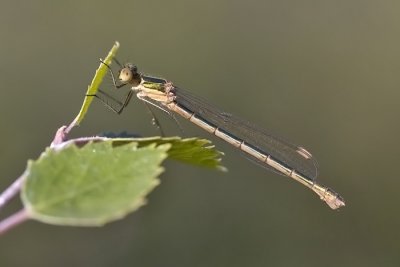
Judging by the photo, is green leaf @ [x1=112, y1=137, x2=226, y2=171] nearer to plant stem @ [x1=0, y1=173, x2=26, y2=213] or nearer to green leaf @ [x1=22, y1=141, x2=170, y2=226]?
green leaf @ [x1=22, y1=141, x2=170, y2=226]

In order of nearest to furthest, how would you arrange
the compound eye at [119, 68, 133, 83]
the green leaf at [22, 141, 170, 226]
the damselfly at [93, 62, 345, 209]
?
the green leaf at [22, 141, 170, 226], the compound eye at [119, 68, 133, 83], the damselfly at [93, 62, 345, 209]

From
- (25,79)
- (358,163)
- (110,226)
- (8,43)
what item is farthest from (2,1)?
(358,163)

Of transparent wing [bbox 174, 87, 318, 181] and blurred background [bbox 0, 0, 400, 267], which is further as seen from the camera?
blurred background [bbox 0, 0, 400, 267]

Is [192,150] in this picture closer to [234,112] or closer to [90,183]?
[90,183]

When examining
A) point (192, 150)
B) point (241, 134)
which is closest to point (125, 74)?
point (241, 134)

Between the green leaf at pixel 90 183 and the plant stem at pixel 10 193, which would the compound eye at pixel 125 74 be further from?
the plant stem at pixel 10 193

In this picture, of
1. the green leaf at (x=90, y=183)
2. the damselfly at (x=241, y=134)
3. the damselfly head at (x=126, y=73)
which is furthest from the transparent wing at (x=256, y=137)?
the green leaf at (x=90, y=183)

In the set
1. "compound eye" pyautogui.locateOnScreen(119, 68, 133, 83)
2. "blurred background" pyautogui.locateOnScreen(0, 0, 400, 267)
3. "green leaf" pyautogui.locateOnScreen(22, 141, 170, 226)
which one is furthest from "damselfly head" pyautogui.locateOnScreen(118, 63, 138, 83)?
"blurred background" pyautogui.locateOnScreen(0, 0, 400, 267)
